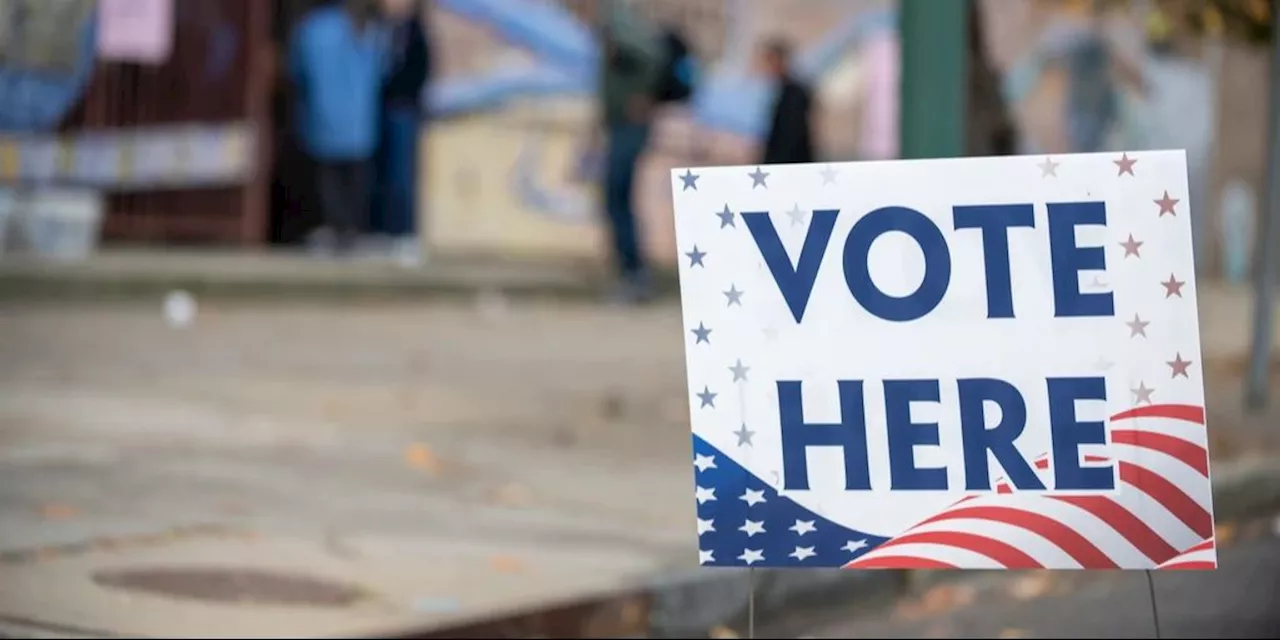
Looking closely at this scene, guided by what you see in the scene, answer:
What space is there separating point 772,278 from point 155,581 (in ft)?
7.34

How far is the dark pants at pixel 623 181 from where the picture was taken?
13531 mm

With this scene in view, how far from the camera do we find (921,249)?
4172 millimetres

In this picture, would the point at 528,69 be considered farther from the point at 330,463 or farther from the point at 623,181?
the point at 330,463

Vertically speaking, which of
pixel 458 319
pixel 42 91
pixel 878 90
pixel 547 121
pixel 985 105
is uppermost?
pixel 878 90

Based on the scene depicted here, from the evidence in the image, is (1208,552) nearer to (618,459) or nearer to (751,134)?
(618,459)

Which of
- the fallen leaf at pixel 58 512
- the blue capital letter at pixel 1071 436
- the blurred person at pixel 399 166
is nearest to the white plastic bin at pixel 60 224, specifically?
the blurred person at pixel 399 166

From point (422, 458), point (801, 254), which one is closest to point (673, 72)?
point (422, 458)

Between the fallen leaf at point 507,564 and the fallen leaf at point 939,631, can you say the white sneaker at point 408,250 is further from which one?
the fallen leaf at point 939,631

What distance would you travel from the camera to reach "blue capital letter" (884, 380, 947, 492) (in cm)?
416

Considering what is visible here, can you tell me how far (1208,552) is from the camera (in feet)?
13.5

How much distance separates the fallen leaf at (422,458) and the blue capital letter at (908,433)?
12.3ft

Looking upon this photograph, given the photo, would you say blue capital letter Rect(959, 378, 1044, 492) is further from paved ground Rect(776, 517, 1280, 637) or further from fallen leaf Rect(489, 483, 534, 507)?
fallen leaf Rect(489, 483, 534, 507)

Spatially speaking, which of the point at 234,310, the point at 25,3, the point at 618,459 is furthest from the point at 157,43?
the point at 618,459

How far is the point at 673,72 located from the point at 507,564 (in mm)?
7949
